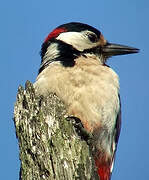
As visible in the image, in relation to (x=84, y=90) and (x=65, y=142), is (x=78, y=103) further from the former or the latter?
(x=65, y=142)

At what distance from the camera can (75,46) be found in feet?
18.6

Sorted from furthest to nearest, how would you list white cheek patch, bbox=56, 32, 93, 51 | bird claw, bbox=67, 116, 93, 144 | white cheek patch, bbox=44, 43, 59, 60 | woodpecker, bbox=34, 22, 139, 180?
1. white cheek patch, bbox=56, 32, 93, 51
2. white cheek patch, bbox=44, 43, 59, 60
3. woodpecker, bbox=34, 22, 139, 180
4. bird claw, bbox=67, 116, 93, 144

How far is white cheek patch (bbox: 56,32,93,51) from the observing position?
5660 mm

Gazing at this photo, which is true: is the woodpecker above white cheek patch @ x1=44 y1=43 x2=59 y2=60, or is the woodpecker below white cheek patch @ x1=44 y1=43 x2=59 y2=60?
below

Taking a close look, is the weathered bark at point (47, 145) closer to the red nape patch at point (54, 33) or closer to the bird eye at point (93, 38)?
the red nape patch at point (54, 33)

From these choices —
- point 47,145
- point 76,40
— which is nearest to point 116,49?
point 76,40

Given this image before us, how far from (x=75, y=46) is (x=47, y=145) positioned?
7.08 feet

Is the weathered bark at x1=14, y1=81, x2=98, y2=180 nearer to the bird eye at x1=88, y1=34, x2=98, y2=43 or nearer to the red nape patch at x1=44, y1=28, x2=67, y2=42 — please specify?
the red nape patch at x1=44, y1=28, x2=67, y2=42

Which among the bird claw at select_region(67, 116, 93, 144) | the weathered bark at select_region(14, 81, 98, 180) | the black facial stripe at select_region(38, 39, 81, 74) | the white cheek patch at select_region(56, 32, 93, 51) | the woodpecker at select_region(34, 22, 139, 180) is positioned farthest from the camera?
the white cheek patch at select_region(56, 32, 93, 51)

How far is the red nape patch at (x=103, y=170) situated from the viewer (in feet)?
16.4

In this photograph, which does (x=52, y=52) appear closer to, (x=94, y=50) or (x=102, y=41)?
(x=94, y=50)

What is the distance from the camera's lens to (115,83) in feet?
16.9

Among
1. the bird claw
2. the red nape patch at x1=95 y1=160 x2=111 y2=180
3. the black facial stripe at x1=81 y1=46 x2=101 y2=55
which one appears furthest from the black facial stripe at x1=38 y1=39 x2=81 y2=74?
the red nape patch at x1=95 y1=160 x2=111 y2=180

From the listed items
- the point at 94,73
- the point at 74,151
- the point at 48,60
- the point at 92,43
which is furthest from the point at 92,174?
the point at 92,43
